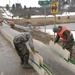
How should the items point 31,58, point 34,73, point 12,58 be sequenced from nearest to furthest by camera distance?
point 34,73 → point 31,58 → point 12,58

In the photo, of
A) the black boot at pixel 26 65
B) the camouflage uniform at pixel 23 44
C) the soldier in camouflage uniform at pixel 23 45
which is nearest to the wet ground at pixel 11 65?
the black boot at pixel 26 65

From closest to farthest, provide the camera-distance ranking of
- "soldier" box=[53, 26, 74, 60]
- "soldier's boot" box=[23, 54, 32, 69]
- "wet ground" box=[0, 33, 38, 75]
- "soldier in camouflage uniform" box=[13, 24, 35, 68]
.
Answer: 1. "soldier in camouflage uniform" box=[13, 24, 35, 68]
2. "wet ground" box=[0, 33, 38, 75]
3. "soldier's boot" box=[23, 54, 32, 69]
4. "soldier" box=[53, 26, 74, 60]

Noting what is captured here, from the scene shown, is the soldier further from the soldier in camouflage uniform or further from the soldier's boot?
the soldier's boot

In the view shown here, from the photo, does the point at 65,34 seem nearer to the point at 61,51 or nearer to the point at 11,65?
the point at 61,51

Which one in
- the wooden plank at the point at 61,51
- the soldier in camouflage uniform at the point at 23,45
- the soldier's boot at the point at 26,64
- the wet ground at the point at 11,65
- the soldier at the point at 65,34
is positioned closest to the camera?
the soldier in camouflage uniform at the point at 23,45

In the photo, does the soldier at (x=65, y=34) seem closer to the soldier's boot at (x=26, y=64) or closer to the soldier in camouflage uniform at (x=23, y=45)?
the soldier in camouflage uniform at (x=23, y=45)

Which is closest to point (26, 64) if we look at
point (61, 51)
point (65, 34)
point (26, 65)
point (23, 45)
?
point (26, 65)

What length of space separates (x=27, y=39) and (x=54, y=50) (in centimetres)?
373

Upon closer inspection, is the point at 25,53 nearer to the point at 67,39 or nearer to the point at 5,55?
the point at 67,39

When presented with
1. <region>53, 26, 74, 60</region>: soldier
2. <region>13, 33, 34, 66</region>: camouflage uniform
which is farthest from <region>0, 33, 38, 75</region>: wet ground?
<region>53, 26, 74, 60</region>: soldier

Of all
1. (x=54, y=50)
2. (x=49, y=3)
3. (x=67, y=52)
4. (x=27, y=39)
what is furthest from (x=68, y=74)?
(x=49, y=3)

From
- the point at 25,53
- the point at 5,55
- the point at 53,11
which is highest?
the point at 53,11

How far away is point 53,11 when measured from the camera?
14125mm

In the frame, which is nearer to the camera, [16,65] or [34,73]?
[34,73]
